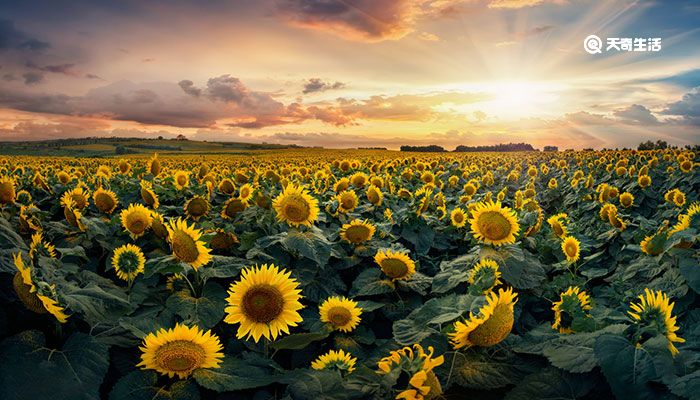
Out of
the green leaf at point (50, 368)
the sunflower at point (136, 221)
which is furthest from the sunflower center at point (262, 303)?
the sunflower at point (136, 221)

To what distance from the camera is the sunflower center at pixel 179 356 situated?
7.32ft

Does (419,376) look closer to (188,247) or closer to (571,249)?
(188,247)

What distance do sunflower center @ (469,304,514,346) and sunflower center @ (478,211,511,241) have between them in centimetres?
199

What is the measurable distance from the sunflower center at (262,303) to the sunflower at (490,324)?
1.05 metres

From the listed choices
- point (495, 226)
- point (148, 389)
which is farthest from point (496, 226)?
point (148, 389)

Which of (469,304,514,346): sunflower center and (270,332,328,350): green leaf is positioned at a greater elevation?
(469,304,514,346): sunflower center

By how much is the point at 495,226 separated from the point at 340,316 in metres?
1.63

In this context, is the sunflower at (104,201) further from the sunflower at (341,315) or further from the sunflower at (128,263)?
the sunflower at (341,315)

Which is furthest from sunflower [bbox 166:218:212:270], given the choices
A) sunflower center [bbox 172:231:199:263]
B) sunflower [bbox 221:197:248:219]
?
sunflower [bbox 221:197:248:219]

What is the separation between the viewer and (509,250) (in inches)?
164

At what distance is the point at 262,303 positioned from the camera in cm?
275

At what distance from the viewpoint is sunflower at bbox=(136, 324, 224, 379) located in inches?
87.8

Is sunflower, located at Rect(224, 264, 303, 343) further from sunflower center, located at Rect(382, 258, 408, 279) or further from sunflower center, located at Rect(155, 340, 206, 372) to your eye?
sunflower center, located at Rect(382, 258, 408, 279)

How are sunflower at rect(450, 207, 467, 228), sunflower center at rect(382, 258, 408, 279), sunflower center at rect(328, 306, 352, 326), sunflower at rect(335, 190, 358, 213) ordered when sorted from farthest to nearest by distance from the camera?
sunflower at rect(450, 207, 467, 228) < sunflower at rect(335, 190, 358, 213) < sunflower center at rect(382, 258, 408, 279) < sunflower center at rect(328, 306, 352, 326)
